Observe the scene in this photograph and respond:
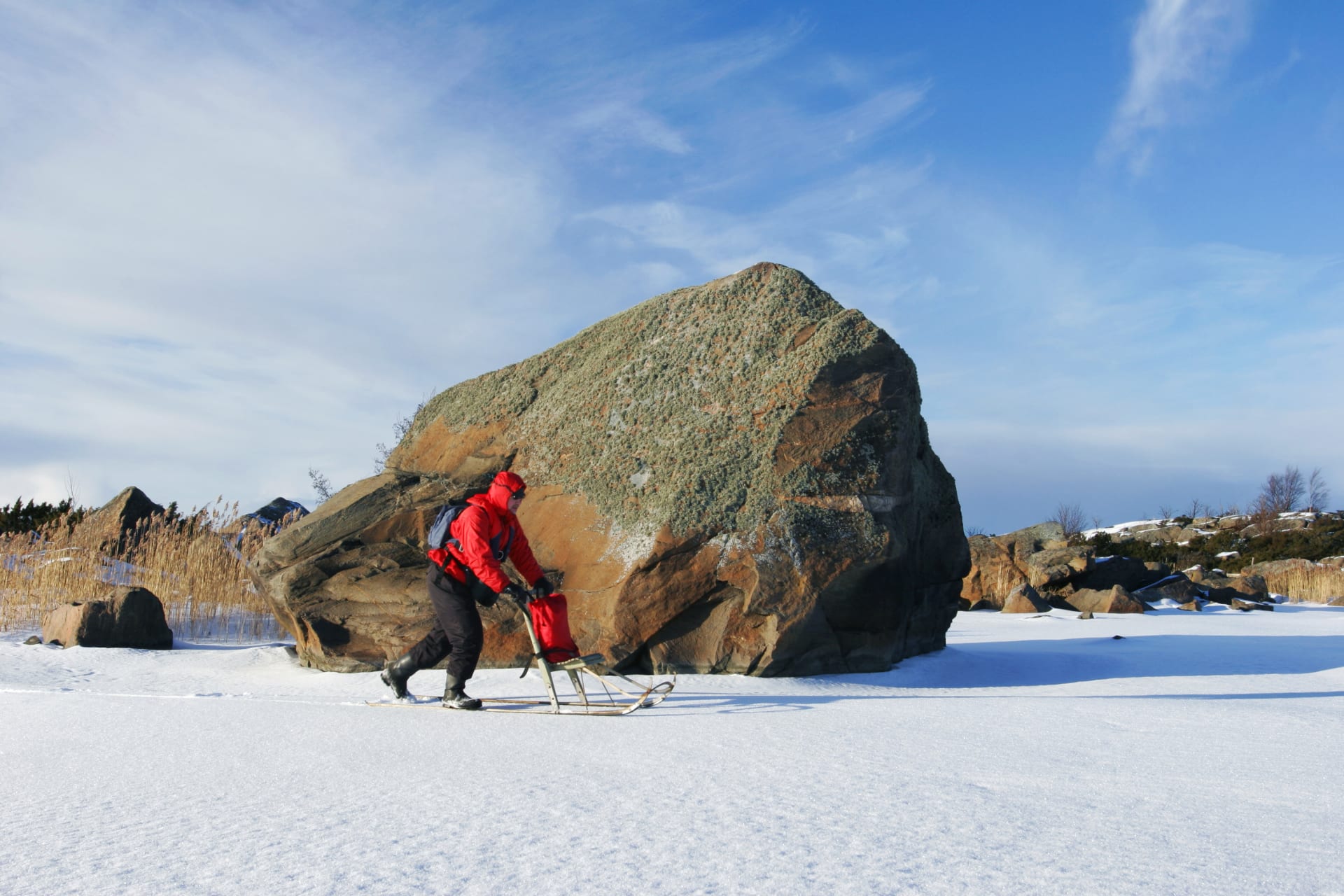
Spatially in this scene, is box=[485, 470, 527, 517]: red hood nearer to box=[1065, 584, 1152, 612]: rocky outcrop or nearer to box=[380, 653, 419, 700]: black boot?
box=[380, 653, 419, 700]: black boot

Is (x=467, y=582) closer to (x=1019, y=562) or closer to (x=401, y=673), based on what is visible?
(x=401, y=673)

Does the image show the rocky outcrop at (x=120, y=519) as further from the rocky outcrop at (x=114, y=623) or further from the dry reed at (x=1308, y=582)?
the dry reed at (x=1308, y=582)

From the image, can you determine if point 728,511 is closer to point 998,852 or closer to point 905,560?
point 905,560

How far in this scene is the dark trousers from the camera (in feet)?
18.1

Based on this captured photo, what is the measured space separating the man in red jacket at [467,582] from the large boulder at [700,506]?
1101 mm

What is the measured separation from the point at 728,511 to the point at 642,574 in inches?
29.1

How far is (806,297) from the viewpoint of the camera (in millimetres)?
7477

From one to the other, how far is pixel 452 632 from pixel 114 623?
5.37 metres

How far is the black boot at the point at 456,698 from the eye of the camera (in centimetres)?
532

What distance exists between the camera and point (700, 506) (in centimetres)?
664

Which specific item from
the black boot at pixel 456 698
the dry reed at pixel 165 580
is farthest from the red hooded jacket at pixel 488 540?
the dry reed at pixel 165 580

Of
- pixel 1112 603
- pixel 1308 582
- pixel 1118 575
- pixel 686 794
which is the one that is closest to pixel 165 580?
pixel 686 794

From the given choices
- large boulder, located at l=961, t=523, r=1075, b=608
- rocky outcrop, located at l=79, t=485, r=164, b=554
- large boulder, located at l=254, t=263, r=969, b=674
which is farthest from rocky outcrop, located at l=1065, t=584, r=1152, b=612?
rocky outcrop, located at l=79, t=485, r=164, b=554

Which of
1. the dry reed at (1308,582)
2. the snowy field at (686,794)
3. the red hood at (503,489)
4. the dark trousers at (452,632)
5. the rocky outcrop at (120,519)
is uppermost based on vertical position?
the rocky outcrop at (120,519)
